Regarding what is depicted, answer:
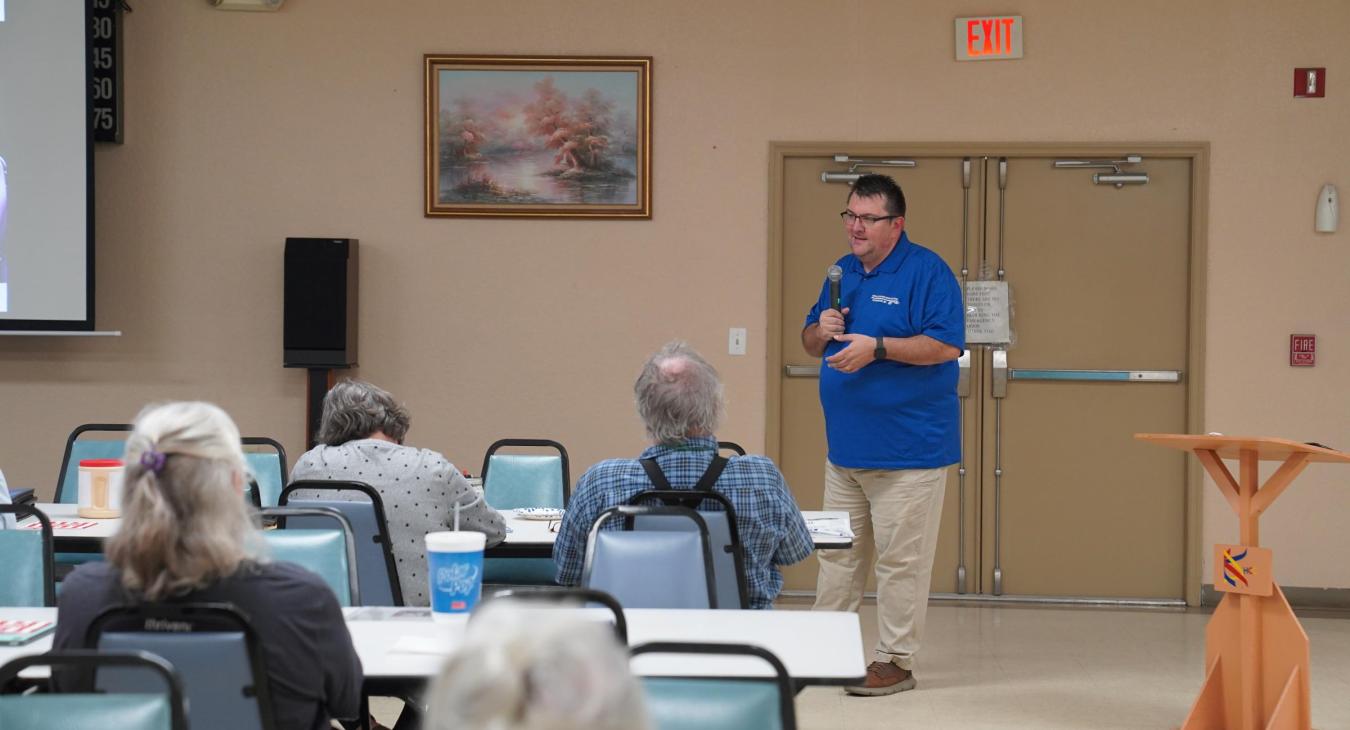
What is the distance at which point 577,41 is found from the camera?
6.26 m

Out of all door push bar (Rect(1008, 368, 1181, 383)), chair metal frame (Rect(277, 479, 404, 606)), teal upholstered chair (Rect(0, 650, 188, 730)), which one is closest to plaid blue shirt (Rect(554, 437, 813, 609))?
chair metal frame (Rect(277, 479, 404, 606))

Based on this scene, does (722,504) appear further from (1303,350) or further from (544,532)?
(1303,350)

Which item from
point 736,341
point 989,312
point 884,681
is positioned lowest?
point 884,681

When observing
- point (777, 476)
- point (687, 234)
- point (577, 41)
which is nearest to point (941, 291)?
point (777, 476)

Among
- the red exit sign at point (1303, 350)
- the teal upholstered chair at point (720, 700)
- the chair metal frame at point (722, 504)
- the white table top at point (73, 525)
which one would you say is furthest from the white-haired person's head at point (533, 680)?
the red exit sign at point (1303, 350)

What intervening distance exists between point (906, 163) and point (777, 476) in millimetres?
3451

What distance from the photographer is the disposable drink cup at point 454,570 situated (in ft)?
7.93

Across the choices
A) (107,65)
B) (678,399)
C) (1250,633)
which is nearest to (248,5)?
(107,65)

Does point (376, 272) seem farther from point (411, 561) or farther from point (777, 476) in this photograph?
point (777, 476)

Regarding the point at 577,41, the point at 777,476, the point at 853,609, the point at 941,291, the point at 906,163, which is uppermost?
the point at 577,41

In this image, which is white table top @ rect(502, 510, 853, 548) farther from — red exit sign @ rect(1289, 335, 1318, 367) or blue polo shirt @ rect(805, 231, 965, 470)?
red exit sign @ rect(1289, 335, 1318, 367)

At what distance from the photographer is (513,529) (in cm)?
380

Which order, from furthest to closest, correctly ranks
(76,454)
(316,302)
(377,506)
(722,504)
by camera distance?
(316,302) → (76,454) → (377,506) → (722,504)

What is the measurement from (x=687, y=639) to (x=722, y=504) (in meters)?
0.67
